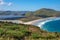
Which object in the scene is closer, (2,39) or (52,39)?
(2,39)

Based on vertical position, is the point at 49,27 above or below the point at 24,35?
below

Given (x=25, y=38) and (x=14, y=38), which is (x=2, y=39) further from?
(x=25, y=38)

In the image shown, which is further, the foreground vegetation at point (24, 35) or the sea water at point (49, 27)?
the sea water at point (49, 27)

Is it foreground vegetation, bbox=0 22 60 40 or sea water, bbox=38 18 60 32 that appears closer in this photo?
foreground vegetation, bbox=0 22 60 40

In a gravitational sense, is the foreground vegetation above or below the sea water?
above

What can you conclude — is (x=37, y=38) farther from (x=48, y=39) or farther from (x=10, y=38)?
(x=10, y=38)

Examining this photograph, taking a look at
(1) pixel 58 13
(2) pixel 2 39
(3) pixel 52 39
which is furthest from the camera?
(1) pixel 58 13

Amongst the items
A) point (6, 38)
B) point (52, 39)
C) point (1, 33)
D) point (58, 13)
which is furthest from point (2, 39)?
point (58, 13)

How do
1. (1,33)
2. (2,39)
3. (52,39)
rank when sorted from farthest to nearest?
(1,33) → (52,39) → (2,39)

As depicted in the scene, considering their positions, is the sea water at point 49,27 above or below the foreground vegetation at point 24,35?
below

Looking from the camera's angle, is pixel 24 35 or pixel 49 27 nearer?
pixel 24 35
